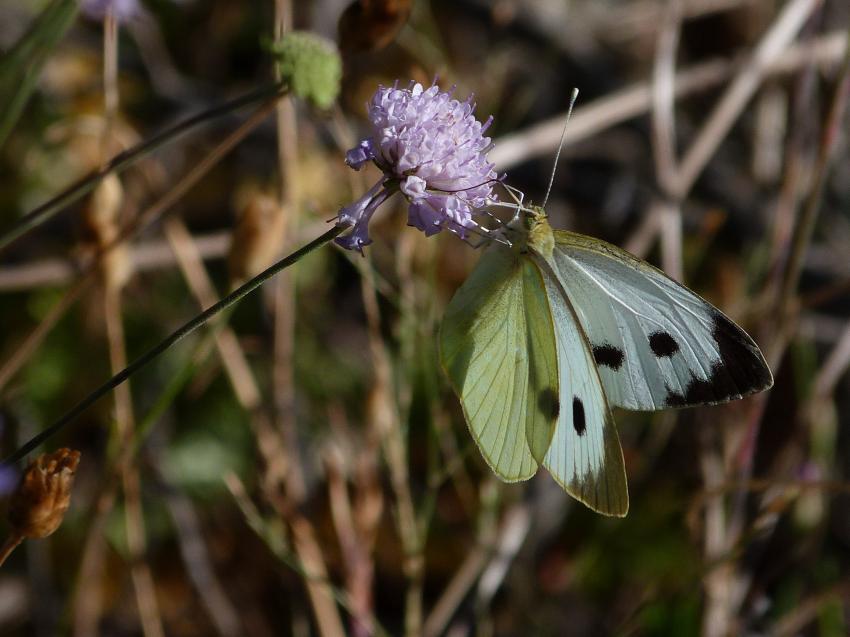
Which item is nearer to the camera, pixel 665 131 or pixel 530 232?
pixel 530 232

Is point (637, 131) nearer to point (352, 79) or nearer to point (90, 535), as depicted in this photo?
point (352, 79)

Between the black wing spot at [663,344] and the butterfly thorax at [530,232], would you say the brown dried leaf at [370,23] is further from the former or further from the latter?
the black wing spot at [663,344]

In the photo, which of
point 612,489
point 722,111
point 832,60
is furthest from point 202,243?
point 832,60

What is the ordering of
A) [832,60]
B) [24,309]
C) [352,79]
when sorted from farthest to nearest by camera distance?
[352,79], [832,60], [24,309]

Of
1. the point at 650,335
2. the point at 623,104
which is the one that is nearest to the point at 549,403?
the point at 650,335

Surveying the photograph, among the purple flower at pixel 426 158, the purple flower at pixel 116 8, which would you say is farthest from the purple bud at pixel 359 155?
the purple flower at pixel 116 8

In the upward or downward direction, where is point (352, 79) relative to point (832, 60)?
upward

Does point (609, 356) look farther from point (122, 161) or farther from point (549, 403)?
point (122, 161)
